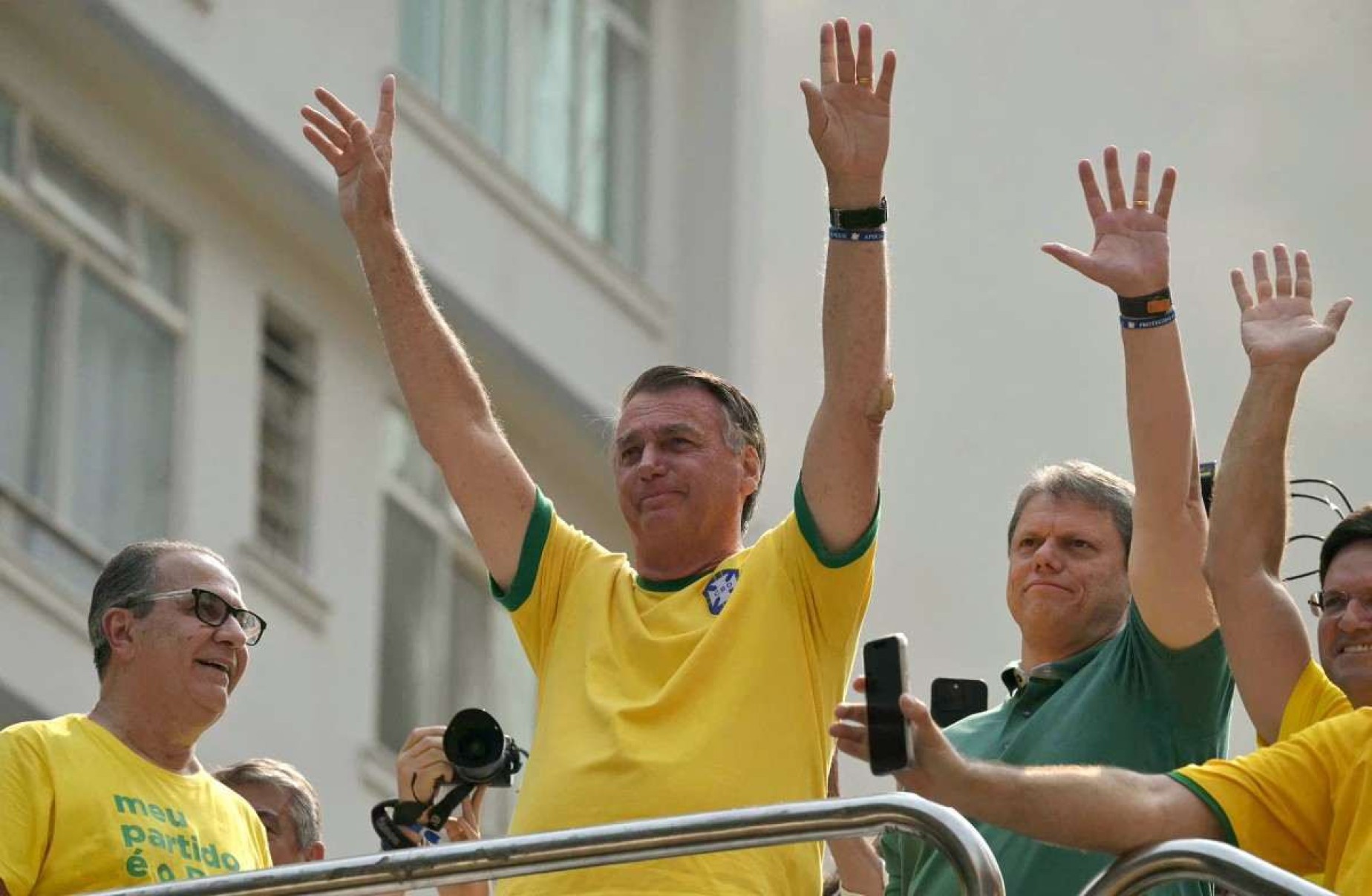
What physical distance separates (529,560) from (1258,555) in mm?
1663

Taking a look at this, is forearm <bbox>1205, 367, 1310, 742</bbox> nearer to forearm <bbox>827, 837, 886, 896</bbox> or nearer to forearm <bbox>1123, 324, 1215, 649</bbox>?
forearm <bbox>1123, 324, 1215, 649</bbox>

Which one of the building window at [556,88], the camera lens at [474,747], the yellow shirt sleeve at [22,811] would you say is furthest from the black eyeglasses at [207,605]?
the building window at [556,88]

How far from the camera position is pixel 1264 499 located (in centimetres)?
852

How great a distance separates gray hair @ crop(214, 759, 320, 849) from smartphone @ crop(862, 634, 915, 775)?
3.08m

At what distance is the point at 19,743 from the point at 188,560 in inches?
33.8

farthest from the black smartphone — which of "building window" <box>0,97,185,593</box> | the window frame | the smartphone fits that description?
the window frame

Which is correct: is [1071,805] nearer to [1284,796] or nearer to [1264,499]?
[1284,796]

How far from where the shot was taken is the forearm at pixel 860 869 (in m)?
9.26

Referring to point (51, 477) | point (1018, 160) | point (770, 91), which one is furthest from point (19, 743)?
point (1018, 160)

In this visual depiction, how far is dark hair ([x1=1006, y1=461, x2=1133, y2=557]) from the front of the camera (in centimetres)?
898

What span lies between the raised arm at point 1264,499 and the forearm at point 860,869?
1347 mm

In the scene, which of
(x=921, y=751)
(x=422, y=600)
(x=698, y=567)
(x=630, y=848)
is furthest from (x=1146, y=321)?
(x=422, y=600)

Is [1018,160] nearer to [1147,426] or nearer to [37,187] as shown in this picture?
[37,187]

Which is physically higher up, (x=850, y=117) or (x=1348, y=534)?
(x=850, y=117)
